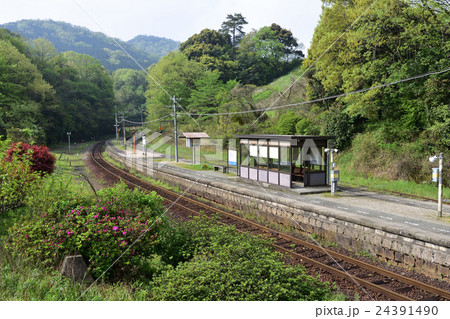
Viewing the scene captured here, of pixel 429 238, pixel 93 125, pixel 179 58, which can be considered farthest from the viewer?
pixel 93 125

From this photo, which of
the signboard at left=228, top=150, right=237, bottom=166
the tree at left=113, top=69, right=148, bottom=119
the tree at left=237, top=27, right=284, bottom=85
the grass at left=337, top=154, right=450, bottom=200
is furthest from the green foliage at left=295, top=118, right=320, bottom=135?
the tree at left=113, top=69, right=148, bottom=119

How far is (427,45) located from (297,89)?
19765mm

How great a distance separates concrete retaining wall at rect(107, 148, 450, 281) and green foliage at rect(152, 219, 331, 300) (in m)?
3.49

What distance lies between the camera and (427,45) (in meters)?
19.1

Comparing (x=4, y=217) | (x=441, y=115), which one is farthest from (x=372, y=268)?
(x=441, y=115)

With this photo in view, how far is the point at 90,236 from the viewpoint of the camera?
6.55 meters

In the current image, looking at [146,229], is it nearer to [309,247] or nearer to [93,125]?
[309,247]

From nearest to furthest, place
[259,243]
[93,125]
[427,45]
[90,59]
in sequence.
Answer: [259,243]
[427,45]
[93,125]
[90,59]

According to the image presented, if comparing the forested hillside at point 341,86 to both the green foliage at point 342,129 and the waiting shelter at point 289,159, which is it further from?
the waiting shelter at point 289,159

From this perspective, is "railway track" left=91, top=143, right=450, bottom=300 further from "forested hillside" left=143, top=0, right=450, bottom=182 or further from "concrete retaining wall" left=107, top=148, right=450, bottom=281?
"forested hillside" left=143, top=0, right=450, bottom=182

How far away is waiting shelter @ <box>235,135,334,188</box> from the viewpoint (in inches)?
602

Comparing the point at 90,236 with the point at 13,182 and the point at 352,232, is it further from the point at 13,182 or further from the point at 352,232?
the point at 352,232

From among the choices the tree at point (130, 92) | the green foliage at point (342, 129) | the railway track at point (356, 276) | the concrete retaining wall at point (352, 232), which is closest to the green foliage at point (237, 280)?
the railway track at point (356, 276)

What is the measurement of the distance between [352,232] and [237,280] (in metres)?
6.13
